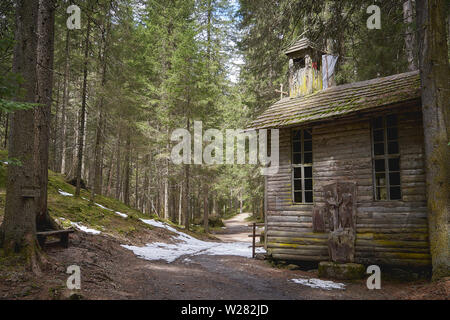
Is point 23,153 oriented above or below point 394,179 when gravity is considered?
above

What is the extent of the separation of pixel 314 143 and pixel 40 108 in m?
8.85

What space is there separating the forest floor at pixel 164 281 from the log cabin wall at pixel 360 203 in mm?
841

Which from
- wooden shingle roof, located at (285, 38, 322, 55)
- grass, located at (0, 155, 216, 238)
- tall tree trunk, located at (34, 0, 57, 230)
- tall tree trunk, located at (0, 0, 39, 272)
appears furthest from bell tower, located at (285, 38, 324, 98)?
grass, located at (0, 155, 216, 238)

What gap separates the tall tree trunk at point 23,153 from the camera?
6.29m

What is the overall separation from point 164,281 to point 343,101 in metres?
8.37

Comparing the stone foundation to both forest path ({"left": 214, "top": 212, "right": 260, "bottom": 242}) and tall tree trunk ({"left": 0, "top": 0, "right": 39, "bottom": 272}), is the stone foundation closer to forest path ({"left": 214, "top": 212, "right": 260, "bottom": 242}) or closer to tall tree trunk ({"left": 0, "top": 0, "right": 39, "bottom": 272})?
tall tree trunk ({"left": 0, "top": 0, "right": 39, "bottom": 272})

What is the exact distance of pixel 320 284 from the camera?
8.15m

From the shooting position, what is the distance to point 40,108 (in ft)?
25.5

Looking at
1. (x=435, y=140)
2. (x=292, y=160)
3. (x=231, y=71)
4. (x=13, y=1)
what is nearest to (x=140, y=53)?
(x=231, y=71)

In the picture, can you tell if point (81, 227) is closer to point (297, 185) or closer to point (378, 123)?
point (297, 185)

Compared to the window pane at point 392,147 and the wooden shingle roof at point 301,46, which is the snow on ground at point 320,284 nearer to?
the window pane at point 392,147

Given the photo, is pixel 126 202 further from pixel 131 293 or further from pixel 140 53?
pixel 131 293

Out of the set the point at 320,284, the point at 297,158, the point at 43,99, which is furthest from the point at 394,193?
the point at 43,99
